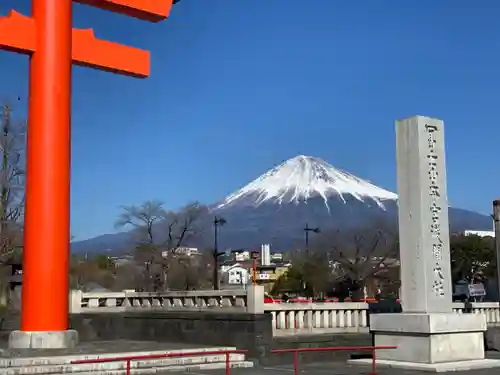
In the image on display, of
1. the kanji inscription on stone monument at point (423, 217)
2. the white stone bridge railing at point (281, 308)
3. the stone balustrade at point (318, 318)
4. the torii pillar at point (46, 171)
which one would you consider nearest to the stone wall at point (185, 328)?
the white stone bridge railing at point (281, 308)

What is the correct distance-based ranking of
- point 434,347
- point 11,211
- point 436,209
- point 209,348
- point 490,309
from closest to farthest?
point 434,347 < point 436,209 < point 209,348 < point 490,309 < point 11,211

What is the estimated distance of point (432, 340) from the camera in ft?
38.7

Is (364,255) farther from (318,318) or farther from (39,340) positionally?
(39,340)

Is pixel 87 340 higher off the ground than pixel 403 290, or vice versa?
pixel 403 290

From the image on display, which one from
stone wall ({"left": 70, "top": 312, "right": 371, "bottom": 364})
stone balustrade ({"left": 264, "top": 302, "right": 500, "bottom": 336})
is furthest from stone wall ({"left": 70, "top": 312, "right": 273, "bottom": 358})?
stone balustrade ({"left": 264, "top": 302, "right": 500, "bottom": 336})

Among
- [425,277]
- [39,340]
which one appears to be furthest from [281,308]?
[39,340]

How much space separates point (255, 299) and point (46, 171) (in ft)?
17.7

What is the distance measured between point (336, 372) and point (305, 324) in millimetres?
3790

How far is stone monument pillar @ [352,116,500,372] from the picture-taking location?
1194 centimetres

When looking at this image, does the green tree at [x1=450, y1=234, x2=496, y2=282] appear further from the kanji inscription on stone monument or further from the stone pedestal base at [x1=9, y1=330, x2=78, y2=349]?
the stone pedestal base at [x1=9, y1=330, x2=78, y2=349]

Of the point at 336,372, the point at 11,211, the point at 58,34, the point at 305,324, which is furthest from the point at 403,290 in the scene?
the point at 11,211

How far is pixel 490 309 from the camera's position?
2036 cm

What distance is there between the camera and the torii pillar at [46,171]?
48.4 ft

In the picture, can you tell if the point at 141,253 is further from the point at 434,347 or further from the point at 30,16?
the point at 434,347
